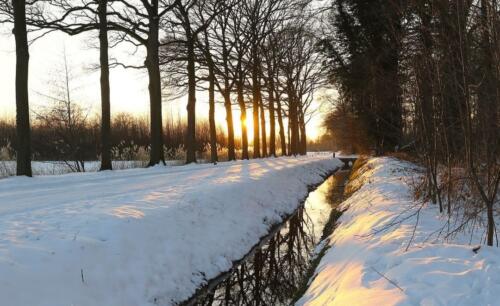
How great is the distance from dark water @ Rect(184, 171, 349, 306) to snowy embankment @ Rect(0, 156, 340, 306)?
236 millimetres

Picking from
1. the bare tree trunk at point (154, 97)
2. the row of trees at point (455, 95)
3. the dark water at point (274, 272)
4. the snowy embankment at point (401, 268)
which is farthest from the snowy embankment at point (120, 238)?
the bare tree trunk at point (154, 97)

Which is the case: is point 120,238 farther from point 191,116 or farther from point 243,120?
point 243,120

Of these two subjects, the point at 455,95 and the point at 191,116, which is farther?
the point at 191,116

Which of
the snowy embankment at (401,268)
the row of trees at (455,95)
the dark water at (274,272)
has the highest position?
the row of trees at (455,95)

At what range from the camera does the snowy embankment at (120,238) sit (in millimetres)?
5387

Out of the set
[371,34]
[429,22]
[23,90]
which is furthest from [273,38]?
[429,22]

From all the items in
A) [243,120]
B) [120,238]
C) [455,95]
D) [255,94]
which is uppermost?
[255,94]

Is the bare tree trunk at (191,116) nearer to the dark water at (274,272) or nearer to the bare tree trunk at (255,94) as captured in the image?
the bare tree trunk at (255,94)

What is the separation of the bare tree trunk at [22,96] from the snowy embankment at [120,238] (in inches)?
65.6

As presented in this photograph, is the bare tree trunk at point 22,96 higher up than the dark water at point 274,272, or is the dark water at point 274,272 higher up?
the bare tree trunk at point 22,96

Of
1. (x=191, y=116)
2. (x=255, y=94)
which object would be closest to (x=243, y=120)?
(x=255, y=94)

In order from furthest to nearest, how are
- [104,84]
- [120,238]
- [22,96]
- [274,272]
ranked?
[104,84] → [22,96] → [274,272] → [120,238]

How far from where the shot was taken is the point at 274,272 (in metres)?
8.38

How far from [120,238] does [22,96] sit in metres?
9.50
